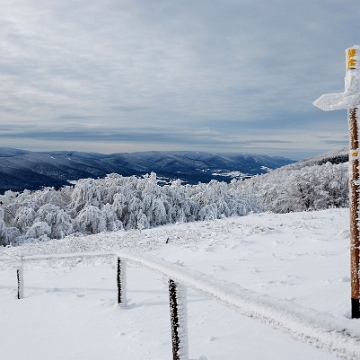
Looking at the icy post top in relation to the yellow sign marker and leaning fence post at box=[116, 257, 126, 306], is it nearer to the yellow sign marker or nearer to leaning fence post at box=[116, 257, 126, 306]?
the yellow sign marker

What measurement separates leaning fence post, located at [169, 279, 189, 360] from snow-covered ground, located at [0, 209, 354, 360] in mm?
379

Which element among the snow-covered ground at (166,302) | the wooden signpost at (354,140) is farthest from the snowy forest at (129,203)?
the wooden signpost at (354,140)

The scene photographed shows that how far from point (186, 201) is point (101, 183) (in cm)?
983

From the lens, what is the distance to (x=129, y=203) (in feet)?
113

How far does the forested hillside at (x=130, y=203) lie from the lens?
1209 inches

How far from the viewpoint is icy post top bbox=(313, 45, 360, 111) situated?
3594 mm

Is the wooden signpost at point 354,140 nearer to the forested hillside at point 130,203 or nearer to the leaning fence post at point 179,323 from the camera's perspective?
the leaning fence post at point 179,323

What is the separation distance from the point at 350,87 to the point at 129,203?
31.9m

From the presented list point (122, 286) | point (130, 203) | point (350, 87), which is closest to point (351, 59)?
point (350, 87)

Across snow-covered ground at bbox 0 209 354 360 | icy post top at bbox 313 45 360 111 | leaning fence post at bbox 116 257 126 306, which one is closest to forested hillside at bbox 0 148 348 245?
snow-covered ground at bbox 0 209 354 360

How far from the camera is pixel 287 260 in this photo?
26.2 feet

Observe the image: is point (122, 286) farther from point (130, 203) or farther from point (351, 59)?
point (130, 203)

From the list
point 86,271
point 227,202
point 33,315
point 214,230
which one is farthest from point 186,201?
point 33,315

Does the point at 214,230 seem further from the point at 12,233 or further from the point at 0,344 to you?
the point at 12,233
